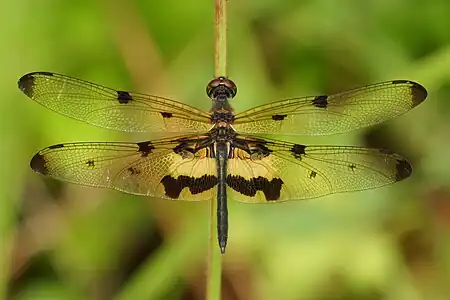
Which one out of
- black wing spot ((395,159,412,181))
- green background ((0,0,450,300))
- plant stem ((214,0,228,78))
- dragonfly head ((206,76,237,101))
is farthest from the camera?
green background ((0,0,450,300))

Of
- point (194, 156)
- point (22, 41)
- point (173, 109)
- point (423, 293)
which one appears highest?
point (22, 41)

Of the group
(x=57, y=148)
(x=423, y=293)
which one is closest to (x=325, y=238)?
(x=423, y=293)

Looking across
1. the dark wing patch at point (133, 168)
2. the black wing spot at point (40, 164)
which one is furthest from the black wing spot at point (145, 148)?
the black wing spot at point (40, 164)

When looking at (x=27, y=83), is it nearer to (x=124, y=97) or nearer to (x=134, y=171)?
(x=124, y=97)

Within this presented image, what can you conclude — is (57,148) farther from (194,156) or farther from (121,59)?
(121,59)

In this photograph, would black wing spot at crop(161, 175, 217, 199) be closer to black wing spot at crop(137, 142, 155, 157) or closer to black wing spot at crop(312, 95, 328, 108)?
black wing spot at crop(137, 142, 155, 157)

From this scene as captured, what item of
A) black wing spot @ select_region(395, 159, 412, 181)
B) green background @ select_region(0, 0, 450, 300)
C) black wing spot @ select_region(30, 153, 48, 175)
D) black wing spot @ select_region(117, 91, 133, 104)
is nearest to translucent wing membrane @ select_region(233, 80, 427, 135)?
black wing spot @ select_region(395, 159, 412, 181)
